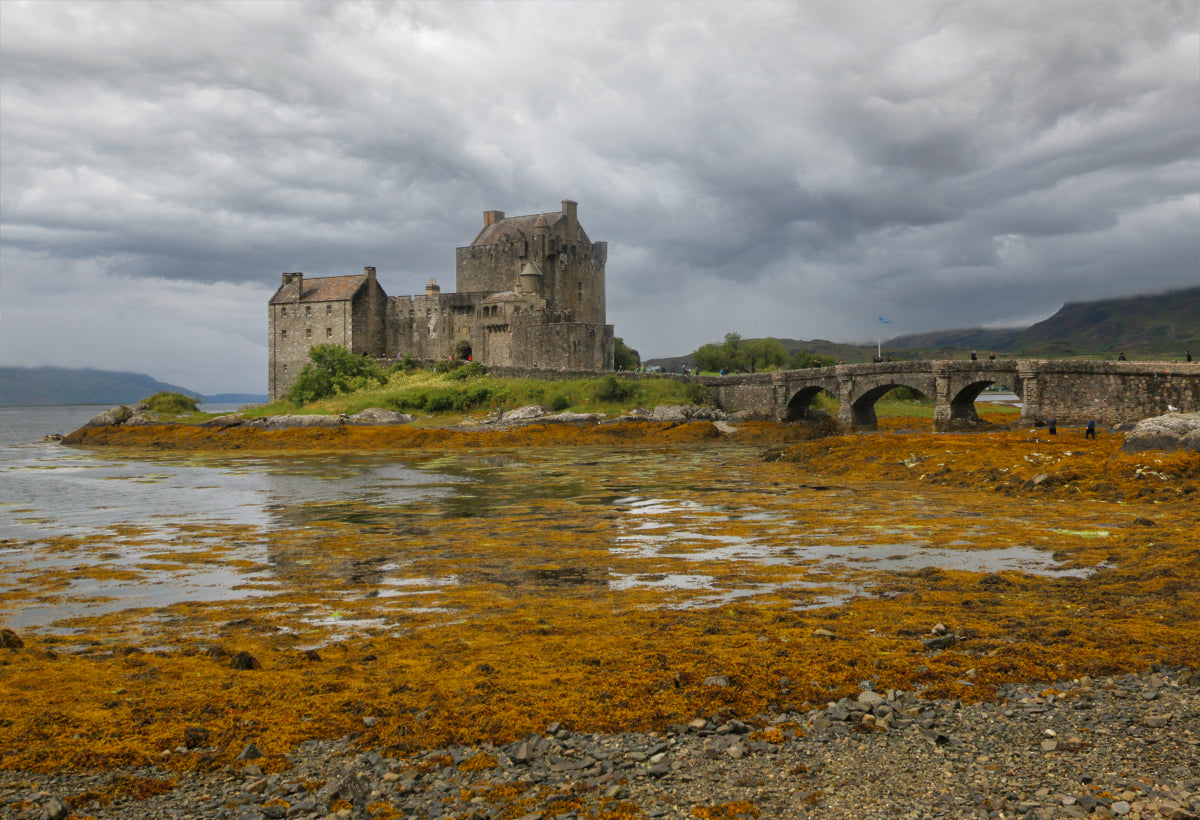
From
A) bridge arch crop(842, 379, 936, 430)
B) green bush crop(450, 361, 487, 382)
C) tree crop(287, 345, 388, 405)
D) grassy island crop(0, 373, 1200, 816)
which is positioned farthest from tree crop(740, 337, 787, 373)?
grassy island crop(0, 373, 1200, 816)

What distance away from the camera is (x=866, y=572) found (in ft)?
55.4

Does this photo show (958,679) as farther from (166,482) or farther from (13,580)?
(166,482)

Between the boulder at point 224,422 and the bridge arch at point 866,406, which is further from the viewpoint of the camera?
the boulder at point 224,422

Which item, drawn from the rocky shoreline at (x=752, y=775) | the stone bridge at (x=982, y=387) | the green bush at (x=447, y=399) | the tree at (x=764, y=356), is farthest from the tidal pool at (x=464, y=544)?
the tree at (x=764, y=356)

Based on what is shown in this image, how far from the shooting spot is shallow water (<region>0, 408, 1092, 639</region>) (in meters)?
15.7

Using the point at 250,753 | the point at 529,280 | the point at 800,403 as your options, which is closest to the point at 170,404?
the point at 529,280

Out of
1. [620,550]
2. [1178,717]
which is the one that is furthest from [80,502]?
[1178,717]

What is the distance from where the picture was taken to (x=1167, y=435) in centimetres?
3009

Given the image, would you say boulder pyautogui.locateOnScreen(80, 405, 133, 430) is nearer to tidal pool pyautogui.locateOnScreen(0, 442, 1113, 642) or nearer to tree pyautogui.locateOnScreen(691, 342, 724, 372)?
tidal pool pyautogui.locateOnScreen(0, 442, 1113, 642)

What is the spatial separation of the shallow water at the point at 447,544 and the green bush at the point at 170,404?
51400mm

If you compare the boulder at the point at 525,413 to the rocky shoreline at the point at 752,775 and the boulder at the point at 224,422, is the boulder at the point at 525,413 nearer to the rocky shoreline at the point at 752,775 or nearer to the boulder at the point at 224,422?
the boulder at the point at 224,422

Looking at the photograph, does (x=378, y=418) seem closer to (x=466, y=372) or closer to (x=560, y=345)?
(x=466, y=372)

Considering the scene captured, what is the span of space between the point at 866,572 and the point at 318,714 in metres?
11.6

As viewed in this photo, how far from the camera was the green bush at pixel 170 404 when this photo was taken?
288 feet
